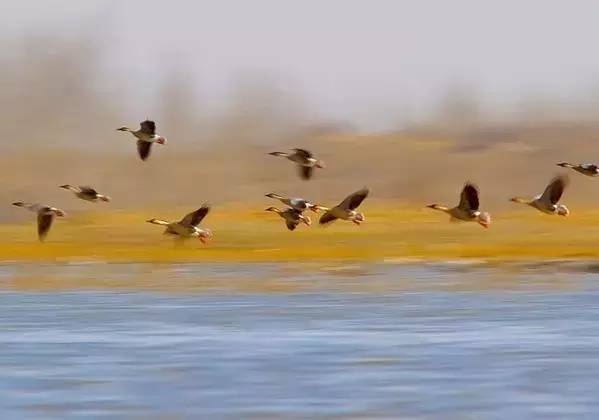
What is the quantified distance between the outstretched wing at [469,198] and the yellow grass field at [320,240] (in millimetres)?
13482

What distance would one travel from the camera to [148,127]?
3672 cm

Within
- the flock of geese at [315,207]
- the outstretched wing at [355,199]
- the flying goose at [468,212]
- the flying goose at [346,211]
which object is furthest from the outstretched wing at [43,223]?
the flying goose at [468,212]

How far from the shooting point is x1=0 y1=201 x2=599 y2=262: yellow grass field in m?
54.7

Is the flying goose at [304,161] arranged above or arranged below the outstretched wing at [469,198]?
above

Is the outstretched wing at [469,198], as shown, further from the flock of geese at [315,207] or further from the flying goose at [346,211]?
the flying goose at [346,211]

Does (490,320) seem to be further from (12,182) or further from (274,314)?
(12,182)

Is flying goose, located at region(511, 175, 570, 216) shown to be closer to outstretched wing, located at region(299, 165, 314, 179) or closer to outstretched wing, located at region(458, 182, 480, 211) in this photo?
outstretched wing, located at region(458, 182, 480, 211)

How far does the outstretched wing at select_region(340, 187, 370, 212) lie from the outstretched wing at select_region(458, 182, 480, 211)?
70.7 inches

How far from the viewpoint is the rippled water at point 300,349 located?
2197 cm

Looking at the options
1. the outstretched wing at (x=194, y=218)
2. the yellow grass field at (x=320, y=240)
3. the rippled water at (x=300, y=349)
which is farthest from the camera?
the yellow grass field at (x=320, y=240)

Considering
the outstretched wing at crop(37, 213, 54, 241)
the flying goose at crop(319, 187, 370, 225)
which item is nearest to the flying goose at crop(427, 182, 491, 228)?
the flying goose at crop(319, 187, 370, 225)

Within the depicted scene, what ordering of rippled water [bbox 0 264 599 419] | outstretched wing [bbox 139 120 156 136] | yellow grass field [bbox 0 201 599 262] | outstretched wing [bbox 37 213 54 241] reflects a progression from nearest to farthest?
1. rippled water [bbox 0 264 599 419]
2. outstretched wing [bbox 139 120 156 136]
3. outstretched wing [bbox 37 213 54 241]
4. yellow grass field [bbox 0 201 599 262]

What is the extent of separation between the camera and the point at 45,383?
23.5 metres

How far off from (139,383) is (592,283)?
19740 millimetres
